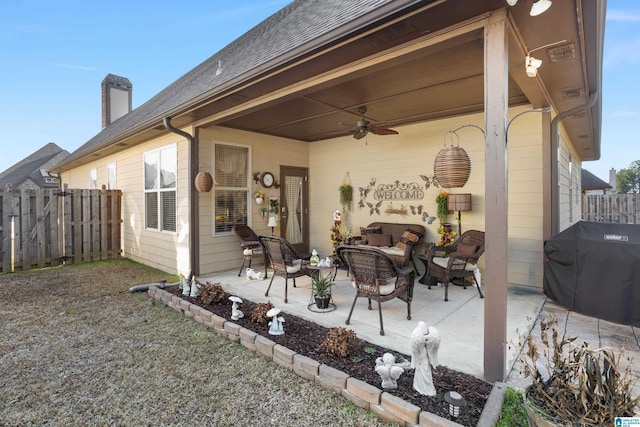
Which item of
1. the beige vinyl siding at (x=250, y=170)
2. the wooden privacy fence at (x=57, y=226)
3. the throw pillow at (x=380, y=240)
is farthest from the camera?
the wooden privacy fence at (x=57, y=226)

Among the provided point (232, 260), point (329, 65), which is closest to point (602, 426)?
point (329, 65)

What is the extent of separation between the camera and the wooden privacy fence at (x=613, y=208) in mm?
12461

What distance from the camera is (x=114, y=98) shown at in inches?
497

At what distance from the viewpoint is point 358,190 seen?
703 cm

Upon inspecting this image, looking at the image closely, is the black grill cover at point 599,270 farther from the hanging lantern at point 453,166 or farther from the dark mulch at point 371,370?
the dark mulch at point 371,370

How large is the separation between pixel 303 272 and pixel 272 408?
2.35m

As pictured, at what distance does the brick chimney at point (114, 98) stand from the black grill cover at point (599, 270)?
48.7 feet

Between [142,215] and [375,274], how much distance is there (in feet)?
20.2

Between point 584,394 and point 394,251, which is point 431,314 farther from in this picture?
point 584,394

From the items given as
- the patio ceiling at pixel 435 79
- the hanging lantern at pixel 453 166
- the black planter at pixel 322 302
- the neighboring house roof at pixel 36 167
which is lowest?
the black planter at pixel 322 302

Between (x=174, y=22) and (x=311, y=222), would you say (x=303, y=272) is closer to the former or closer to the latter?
(x=311, y=222)

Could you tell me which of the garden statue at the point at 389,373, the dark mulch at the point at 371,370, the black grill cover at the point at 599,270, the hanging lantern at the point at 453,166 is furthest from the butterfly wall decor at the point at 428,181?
the garden statue at the point at 389,373

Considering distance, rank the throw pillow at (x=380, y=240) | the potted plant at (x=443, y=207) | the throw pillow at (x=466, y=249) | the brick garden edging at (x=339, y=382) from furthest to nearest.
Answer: the throw pillow at (x=380, y=240), the potted plant at (x=443, y=207), the throw pillow at (x=466, y=249), the brick garden edging at (x=339, y=382)

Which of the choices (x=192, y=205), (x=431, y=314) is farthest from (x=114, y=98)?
(x=431, y=314)
